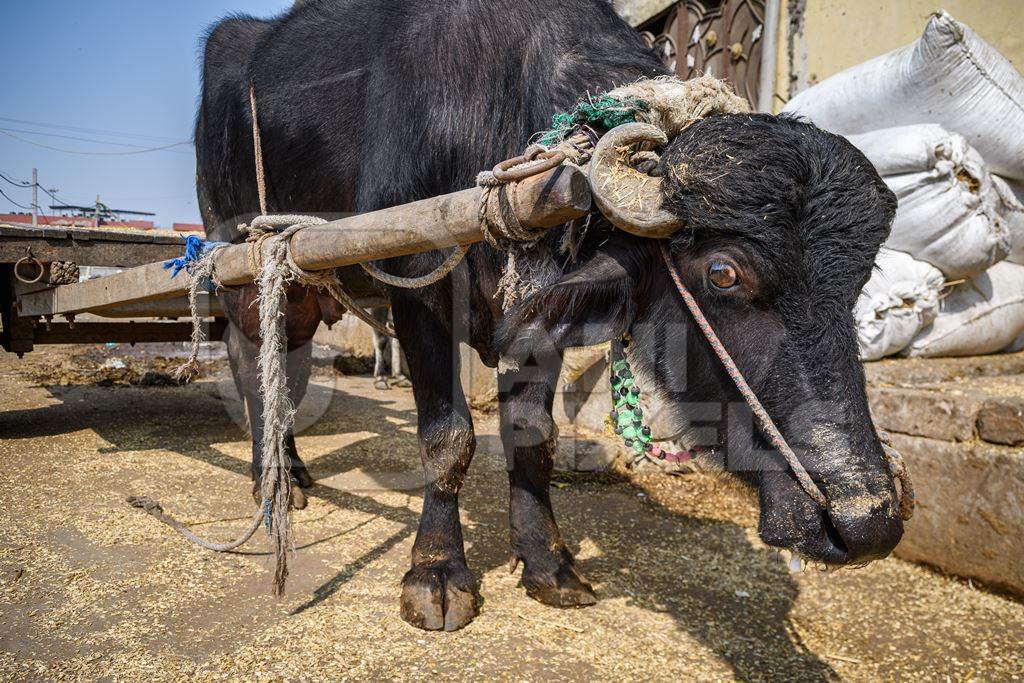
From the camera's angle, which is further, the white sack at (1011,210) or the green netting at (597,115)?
the white sack at (1011,210)

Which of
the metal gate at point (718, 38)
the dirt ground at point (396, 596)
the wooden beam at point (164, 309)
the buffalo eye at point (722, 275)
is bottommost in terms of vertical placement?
the dirt ground at point (396, 596)

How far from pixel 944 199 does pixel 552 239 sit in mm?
2434

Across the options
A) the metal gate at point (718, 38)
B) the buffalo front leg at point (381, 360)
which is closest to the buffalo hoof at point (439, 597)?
the metal gate at point (718, 38)

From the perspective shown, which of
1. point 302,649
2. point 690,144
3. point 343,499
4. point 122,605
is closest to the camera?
point 690,144

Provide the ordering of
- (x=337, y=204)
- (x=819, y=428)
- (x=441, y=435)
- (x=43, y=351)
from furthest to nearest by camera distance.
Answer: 1. (x=43, y=351)
2. (x=337, y=204)
3. (x=441, y=435)
4. (x=819, y=428)

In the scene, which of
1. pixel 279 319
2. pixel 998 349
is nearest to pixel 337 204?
pixel 279 319

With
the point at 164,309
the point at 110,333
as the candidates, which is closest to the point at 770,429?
the point at 164,309

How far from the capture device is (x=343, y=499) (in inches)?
131

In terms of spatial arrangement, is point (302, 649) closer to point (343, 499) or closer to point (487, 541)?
point (487, 541)

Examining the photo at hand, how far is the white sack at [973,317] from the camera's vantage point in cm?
350

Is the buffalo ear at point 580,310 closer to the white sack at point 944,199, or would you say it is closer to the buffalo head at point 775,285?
the buffalo head at point 775,285

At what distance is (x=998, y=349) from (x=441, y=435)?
10.5ft

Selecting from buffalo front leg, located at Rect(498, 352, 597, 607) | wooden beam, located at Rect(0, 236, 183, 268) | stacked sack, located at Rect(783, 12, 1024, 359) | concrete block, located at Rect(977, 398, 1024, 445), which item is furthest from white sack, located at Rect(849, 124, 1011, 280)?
wooden beam, located at Rect(0, 236, 183, 268)

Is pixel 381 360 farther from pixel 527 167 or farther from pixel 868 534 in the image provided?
pixel 868 534
